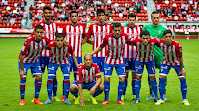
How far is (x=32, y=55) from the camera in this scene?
24.7ft

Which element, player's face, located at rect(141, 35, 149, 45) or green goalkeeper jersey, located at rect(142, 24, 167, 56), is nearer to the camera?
player's face, located at rect(141, 35, 149, 45)

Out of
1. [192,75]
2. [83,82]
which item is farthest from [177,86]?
[83,82]

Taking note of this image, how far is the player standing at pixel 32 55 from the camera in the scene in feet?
24.0

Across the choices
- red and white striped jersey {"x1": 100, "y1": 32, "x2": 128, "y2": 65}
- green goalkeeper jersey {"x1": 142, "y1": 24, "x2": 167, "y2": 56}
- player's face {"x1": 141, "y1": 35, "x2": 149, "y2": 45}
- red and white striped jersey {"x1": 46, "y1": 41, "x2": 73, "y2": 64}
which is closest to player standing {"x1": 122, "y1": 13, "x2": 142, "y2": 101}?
green goalkeeper jersey {"x1": 142, "y1": 24, "x2": 167, "y2": 56}

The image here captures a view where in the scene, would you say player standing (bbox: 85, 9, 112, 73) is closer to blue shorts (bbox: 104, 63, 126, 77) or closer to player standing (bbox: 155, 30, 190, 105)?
blue shorts (bbox: 104, 63, 126, 77)

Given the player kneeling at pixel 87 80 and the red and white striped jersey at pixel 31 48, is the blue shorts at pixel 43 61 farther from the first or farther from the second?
the player kneeling at pixel 87 80

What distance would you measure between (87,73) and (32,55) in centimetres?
131

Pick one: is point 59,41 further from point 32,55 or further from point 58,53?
point 32,55

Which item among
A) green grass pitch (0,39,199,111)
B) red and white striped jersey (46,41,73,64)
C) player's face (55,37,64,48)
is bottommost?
green grass pitch (0,39,199,111)

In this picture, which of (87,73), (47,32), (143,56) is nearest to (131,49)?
(143,56)

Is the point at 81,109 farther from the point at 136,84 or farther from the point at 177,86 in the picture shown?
the point at 177,86

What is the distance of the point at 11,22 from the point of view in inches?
1404

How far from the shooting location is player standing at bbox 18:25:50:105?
732 cm

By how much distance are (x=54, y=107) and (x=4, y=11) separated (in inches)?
1285
